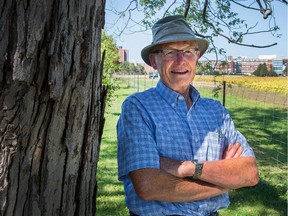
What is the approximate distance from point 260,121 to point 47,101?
14.4 m

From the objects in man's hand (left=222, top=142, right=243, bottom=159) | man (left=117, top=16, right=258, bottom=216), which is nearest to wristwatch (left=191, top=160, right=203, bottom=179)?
man (left=117, top=16, right=258, bottom=216)

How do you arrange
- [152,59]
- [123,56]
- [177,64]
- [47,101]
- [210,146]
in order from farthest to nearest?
1. [123,56]
2. [152,59]
3. [177,64]
4. [210,146]
5. [47,101]

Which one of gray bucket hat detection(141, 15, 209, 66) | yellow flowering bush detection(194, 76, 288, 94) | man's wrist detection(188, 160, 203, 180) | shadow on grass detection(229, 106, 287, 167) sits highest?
gray bucket hat detection(141, 15, 209, 66)

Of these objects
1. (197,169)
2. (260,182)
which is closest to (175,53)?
(197,169)

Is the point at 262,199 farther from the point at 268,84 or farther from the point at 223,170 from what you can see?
the point at 268,84

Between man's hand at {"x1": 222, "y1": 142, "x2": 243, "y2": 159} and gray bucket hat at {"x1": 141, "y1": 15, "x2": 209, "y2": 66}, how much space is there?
669mm

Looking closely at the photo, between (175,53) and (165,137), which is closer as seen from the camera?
(165,137)

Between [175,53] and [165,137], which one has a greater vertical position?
[175,53]

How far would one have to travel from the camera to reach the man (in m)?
2.03

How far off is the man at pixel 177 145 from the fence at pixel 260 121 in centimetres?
410

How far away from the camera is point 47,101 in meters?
1.31

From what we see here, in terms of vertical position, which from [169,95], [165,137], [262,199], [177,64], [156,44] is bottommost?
[262,199]

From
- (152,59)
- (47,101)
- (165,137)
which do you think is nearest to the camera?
(47,101)

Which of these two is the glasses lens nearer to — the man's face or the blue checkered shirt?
the man's face
